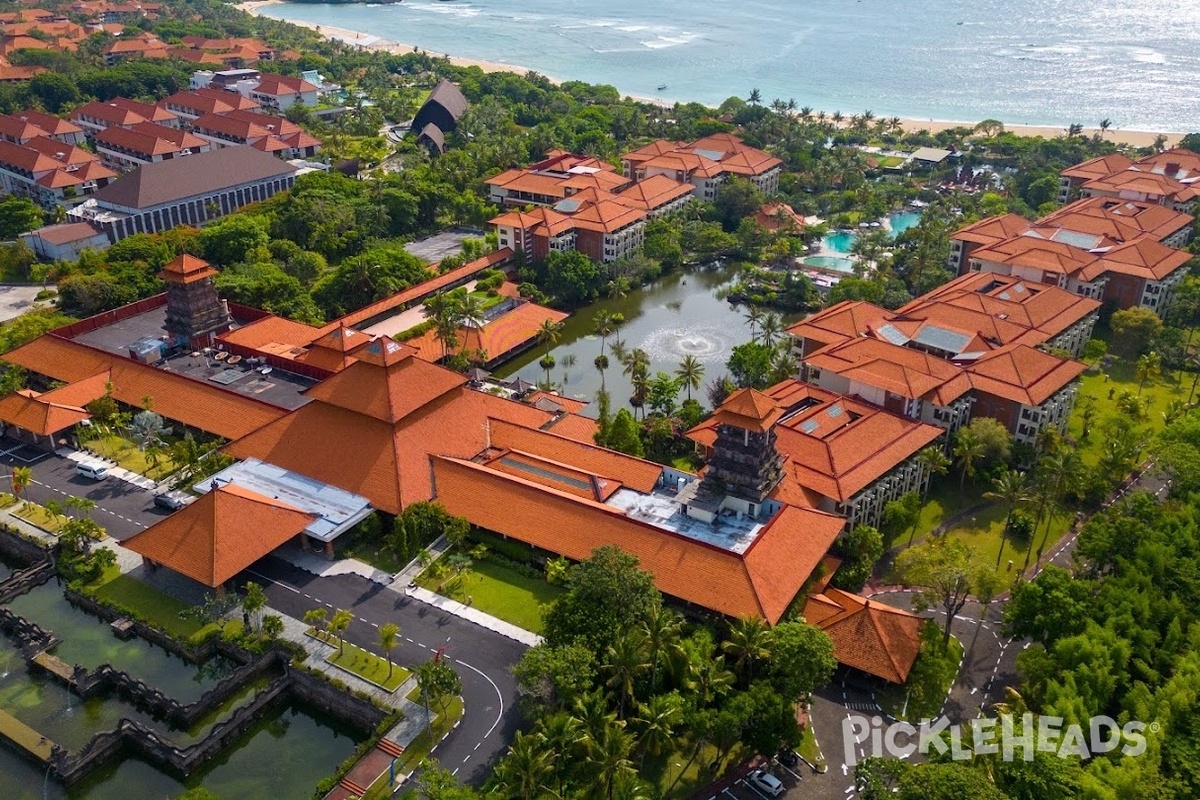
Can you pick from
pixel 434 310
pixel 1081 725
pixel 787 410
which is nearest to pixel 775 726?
pixel 1081 725

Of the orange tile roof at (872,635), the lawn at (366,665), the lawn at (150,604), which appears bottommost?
the lawn at (150,604)

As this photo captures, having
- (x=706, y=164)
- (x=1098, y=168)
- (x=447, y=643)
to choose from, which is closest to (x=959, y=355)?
(x=447, y=643)

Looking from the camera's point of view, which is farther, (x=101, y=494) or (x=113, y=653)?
(x=101, y=494)

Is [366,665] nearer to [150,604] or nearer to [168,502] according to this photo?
[150,604]

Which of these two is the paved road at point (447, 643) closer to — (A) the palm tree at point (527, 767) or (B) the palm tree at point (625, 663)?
(A) the palm tree at point (527, 767)

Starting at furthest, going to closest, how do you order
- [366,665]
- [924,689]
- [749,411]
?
[749,411], [366,665], [924,689]

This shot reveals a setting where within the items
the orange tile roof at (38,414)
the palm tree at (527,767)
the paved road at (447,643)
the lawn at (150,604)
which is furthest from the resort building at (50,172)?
the palm tree at (527,767)

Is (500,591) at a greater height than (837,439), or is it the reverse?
(837,439)
